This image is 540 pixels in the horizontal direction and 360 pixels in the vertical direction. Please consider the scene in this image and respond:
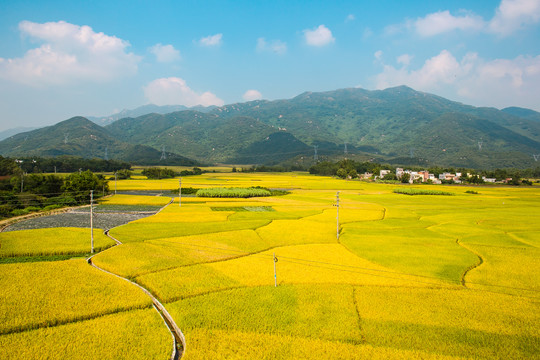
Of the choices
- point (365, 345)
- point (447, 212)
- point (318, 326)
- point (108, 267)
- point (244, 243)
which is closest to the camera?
point (365, 345)

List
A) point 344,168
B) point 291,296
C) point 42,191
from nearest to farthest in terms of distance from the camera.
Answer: point 291,296
point 42,191
point 344,168

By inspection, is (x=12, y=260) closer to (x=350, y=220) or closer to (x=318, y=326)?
(x=318, y=326)

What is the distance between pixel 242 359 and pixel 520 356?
10.2m

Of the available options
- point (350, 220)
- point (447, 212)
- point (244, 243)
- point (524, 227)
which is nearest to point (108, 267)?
point (244, 243)

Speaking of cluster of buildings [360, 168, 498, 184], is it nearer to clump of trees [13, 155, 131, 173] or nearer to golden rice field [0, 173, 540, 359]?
golden rice field [0, 173, 540, 359]

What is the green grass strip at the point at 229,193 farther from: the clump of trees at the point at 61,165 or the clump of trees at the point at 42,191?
the clump of trees at the point at 61,165

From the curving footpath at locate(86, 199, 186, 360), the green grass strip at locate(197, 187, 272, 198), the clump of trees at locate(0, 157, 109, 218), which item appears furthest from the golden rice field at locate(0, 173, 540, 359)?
the green grass strip at locate(197, 187, 272, 198)

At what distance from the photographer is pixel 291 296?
1720cm

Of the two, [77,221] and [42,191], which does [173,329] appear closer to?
[77,221]

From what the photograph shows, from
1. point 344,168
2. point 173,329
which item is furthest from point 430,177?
point 173,329

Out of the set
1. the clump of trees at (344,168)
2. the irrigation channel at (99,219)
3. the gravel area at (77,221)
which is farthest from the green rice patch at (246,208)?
the clump of trees at (344,168)

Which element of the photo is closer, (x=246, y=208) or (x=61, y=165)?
(x=246, y=208)

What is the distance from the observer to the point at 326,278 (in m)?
20.3

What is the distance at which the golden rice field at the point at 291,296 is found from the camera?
41.2ft
